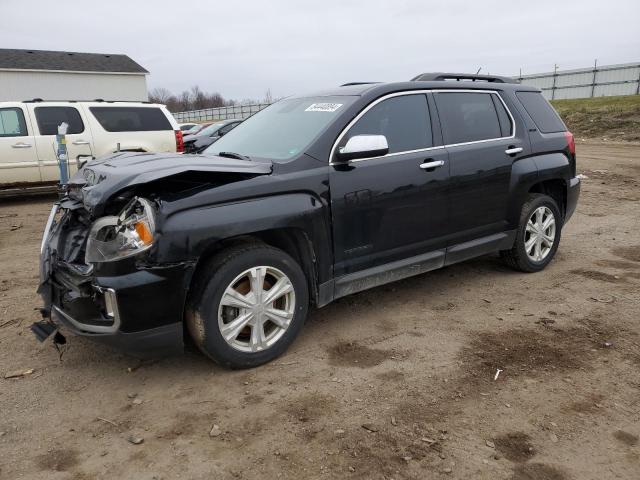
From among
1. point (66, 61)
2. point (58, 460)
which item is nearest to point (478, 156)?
point (58, 460)

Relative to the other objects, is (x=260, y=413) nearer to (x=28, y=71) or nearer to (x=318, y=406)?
(x=318, y=406)

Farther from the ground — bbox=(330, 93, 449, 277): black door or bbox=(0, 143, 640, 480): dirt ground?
bbox=(330, 93, 449, 277): black door

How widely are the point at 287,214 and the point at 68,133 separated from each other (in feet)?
26.8

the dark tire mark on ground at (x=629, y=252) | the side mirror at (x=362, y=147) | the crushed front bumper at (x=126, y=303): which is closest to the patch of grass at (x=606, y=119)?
the dark tire mark on ground at (x=629, y=252)

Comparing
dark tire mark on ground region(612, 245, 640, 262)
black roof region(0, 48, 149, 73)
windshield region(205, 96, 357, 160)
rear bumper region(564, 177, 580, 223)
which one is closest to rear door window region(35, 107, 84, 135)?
windshield region(205, 96, 357, 160)

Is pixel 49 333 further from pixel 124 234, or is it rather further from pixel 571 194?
pixel 571 194

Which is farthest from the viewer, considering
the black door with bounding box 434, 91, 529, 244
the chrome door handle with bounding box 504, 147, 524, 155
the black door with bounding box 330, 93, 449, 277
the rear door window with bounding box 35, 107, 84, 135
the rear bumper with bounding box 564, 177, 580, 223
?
the rear door window with bounding box 35, 107, 84, 135

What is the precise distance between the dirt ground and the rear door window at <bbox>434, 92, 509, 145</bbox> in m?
1.45

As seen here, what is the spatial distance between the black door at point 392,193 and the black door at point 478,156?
180mm

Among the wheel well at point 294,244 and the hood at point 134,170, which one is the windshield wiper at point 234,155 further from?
the wheel well at point 294,244

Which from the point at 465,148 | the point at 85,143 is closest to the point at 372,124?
the point at 465,148

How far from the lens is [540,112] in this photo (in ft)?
17.2

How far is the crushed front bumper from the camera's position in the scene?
2.88m

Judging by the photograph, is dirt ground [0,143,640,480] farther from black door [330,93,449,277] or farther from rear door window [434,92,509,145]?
rear door window [434,92,509,145]
